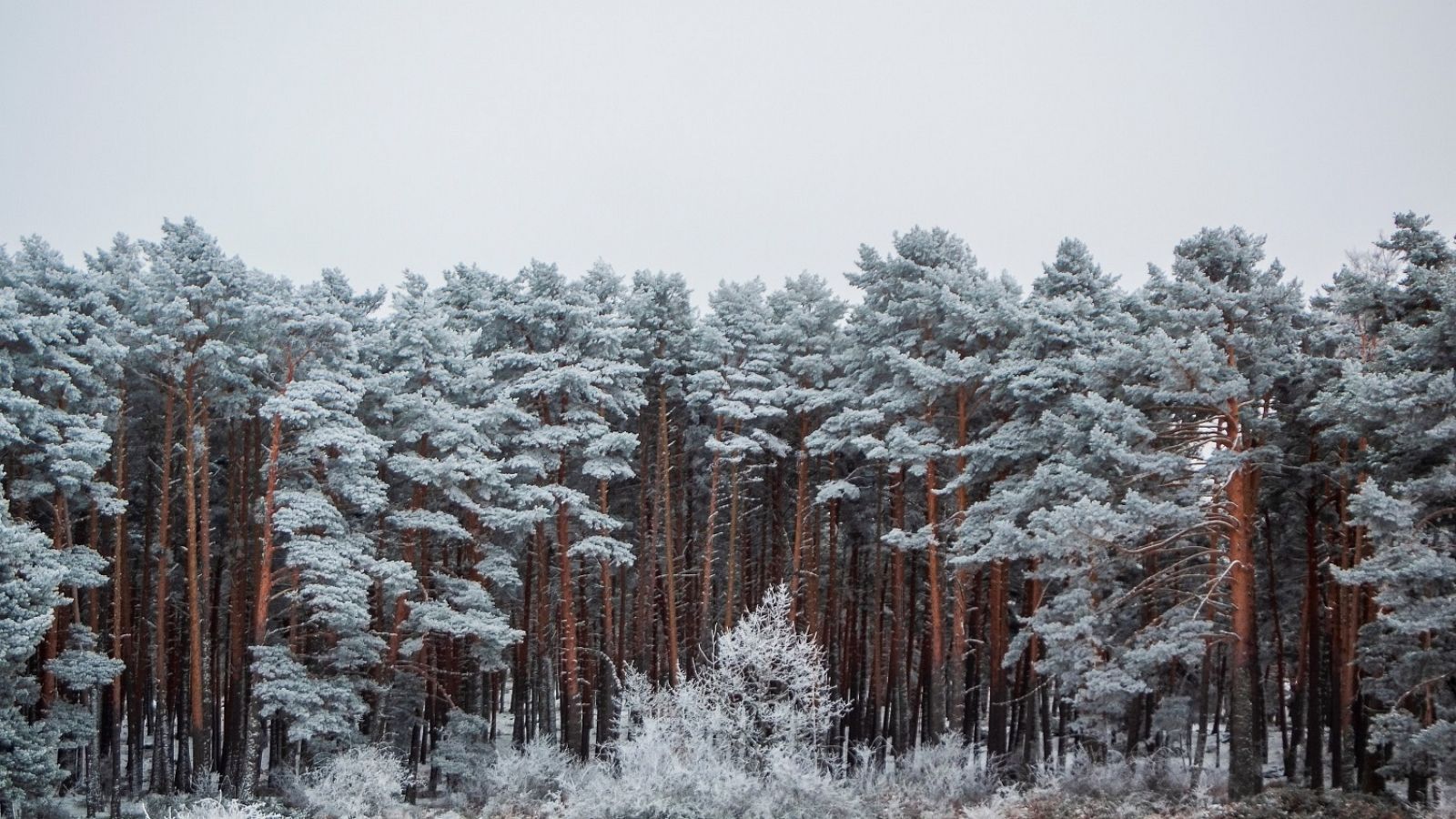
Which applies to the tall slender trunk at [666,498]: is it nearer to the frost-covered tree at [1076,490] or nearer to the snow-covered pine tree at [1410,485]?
the frost-covered tree at [1076,490]

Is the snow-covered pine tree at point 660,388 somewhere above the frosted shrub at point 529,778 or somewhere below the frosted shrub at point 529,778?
above

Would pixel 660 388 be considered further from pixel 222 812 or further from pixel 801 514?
pixel 222 812

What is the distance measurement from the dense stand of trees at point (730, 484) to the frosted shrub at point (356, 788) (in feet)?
4.17

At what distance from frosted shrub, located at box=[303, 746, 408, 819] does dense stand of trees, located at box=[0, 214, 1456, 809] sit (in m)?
1.27

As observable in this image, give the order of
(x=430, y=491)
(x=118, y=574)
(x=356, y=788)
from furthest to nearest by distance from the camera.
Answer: (x=430, y=491) < (x=118, y=574) < (x=356, y=788)

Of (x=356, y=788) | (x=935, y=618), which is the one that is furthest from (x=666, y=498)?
(x=356, y=788)

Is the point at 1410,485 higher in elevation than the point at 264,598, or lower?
higher

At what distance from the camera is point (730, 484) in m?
32.0

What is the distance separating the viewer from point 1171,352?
64.0 ft

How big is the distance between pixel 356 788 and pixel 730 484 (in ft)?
46.7

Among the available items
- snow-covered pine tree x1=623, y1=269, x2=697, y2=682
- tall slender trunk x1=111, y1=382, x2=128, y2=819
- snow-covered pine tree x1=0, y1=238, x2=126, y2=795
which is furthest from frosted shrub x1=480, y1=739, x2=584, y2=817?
snow-covered pine tree x1=0, y1=238, x2=126, y2=795

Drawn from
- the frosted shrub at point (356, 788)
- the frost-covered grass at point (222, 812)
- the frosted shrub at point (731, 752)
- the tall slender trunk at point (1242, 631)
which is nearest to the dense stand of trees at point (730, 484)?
the tall slender trunk at point (1242, 631)

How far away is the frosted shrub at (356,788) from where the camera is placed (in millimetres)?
22688

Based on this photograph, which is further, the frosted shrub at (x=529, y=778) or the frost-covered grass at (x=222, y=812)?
the frosted shrub at (x=529, y=778)
